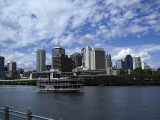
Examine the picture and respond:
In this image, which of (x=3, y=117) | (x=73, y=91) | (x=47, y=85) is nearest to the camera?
(x=3, y=117)

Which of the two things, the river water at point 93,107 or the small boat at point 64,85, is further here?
the small boat at point 64,85

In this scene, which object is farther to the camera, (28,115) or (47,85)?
(47,85)

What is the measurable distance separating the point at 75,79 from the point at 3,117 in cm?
9901

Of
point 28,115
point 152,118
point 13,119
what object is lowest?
point 152,118

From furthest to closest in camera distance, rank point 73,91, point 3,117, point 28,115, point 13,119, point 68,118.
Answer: point 73,91 < point 68,118 < point 13,119 < point 3,117 < point 28,115

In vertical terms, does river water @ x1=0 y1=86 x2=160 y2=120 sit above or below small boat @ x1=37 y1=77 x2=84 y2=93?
below

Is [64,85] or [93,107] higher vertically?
[64,85]

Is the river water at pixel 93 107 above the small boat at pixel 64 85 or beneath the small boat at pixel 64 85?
beneath

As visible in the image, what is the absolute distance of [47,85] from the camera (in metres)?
126

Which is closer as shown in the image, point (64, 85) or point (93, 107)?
point (93, 107)

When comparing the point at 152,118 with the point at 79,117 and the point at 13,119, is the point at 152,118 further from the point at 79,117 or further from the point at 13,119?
the point at 13,119

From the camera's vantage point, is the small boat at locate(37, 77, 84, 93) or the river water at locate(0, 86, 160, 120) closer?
the river water at locate(0, 86, 160, 120)

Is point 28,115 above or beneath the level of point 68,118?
above

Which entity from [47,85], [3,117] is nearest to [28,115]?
[3,117]
